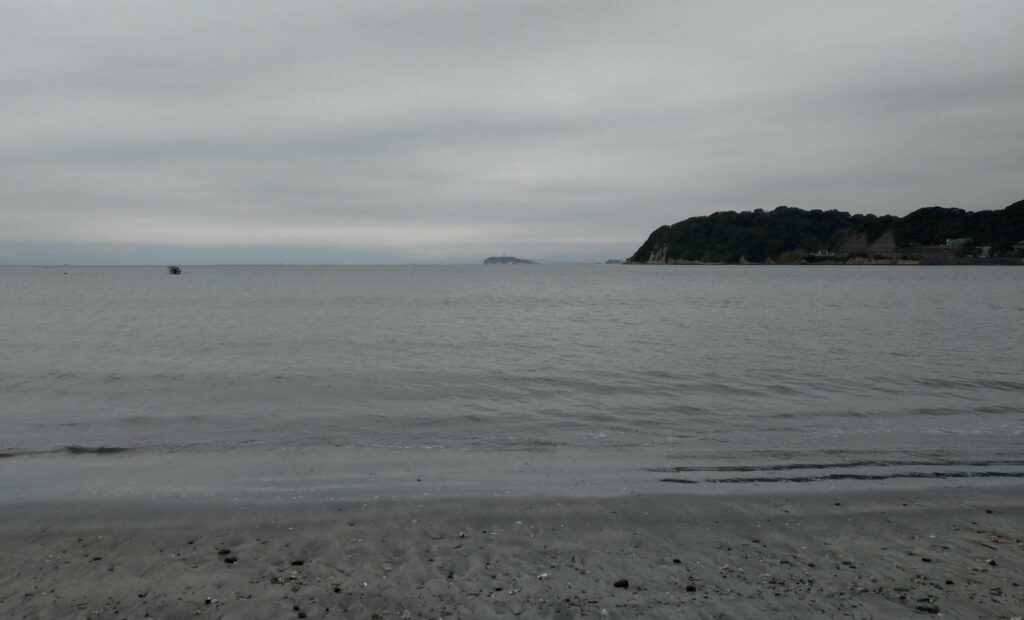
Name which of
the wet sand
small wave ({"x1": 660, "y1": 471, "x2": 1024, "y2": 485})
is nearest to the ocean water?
small wave ({"x1": 660, "y1": 471, "x2": 1024, "y2": 485})

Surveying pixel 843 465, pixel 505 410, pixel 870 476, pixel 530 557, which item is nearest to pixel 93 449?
pixel 505 410

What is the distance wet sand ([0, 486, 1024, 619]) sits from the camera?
6.07 metres

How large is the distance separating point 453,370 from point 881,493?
572 inches

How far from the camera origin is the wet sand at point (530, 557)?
6.07 meters

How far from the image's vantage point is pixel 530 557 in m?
7.15

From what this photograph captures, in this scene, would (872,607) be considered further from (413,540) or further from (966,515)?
(413,540)

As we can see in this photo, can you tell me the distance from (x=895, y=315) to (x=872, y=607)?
143 ft

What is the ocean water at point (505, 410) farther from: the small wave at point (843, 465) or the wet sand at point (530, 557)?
the wet sand at point (530, 557)

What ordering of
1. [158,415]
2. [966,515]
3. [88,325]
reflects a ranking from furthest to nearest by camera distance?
1. [88,325]
2. [158,415]
3. [966,515]

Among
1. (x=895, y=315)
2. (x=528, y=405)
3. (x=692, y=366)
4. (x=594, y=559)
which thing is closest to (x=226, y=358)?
(x=528, y=405)

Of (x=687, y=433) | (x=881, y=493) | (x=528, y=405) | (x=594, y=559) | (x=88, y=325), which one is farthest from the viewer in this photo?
(x=88, y=325)

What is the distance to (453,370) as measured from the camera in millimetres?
21672

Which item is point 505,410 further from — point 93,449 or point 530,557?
point 93,449

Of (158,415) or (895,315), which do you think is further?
(895,315)
